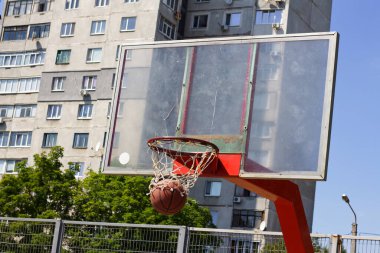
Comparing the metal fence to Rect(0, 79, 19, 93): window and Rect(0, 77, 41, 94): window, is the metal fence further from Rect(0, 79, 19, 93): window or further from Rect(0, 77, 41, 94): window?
Rect(0, 79, 19, 93): window

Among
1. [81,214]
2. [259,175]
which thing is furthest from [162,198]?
[81,214]

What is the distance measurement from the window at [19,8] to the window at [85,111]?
9.07 m

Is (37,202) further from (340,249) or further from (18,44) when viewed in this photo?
(340,249)

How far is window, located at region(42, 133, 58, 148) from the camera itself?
51.8 m

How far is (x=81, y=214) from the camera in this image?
42.9m

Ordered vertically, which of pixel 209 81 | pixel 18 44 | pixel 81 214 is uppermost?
pixel 18 44

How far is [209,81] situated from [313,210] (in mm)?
40031

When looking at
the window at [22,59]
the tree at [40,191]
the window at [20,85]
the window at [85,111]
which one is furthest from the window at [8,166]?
the tree at [40,191]

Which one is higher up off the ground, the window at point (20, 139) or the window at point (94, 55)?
the window at point (94, 55)

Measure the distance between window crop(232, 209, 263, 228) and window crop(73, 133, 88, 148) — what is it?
10452mm

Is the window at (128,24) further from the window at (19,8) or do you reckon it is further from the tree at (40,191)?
the tree at (40,191)

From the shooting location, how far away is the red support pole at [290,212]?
1262 centimetres

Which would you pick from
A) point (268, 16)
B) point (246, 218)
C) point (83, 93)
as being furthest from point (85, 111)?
point (268, 16)

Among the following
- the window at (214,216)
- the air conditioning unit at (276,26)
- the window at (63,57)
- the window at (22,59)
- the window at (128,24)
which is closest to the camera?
the window at (214,216)
